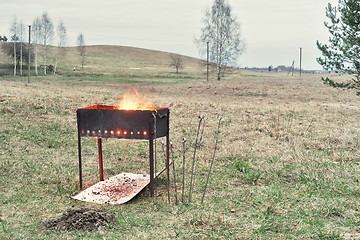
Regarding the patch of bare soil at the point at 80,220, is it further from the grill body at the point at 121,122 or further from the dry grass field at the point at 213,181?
the grill body at the point at 121,122

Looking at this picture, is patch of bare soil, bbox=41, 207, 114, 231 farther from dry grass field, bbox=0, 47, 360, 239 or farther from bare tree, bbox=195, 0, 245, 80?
bare tree, bbox=195, 0, 245, 80

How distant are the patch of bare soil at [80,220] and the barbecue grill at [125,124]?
139cm

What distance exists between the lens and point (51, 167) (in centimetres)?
694

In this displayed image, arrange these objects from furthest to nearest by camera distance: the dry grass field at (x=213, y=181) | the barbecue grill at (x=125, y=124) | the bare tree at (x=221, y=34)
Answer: the bare tree at (x=221, y=34) → the barbecue grill at (x=125, y=124) → the dry grass field at (x=213, y=181)

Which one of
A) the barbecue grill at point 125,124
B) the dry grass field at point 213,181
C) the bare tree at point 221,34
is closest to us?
the dry grass field at point 213,181

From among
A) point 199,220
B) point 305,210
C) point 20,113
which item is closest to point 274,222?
point 305,210

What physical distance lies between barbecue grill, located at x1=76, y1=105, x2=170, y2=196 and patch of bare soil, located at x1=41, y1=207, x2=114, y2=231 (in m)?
1.39

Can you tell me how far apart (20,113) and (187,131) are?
21.9 feet

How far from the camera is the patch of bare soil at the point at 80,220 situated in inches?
155

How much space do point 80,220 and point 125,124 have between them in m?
1.91

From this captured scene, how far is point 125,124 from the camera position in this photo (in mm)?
5375

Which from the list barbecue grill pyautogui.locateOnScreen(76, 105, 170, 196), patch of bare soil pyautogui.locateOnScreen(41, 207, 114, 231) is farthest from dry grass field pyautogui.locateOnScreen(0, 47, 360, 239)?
barbecue grill pyautogui.locateOnScreen(76, 105, 170, 196)

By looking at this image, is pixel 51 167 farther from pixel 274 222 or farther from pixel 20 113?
pixel 20 113

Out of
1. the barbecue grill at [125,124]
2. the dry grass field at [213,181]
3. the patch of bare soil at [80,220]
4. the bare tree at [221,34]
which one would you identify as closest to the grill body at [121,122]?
the barbecue grill at [125,124]
